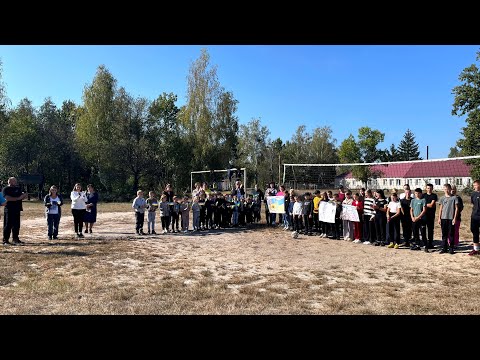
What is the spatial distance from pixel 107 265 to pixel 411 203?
8.18m

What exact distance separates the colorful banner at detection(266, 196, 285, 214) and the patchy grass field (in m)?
3.46

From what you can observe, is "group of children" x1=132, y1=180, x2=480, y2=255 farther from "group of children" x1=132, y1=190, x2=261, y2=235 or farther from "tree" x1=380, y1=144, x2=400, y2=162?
"tree" x1=380, y1=144, x2=400, y2=162

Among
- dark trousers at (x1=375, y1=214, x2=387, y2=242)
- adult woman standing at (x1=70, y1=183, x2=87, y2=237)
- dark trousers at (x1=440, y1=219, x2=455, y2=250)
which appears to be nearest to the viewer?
dark trousers at (x1=440, y1=219, x2=455, y2=250)

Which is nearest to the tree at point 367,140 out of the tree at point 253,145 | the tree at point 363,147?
the tree at point 363,147

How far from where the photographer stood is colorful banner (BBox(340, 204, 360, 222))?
11.6 m

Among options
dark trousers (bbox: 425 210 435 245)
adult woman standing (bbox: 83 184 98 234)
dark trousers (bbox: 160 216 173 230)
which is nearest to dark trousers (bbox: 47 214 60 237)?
adult woman standing (bbox: 83 184 98 234)

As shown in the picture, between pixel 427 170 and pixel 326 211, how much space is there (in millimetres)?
23903

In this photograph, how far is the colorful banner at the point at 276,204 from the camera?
48.5 feet

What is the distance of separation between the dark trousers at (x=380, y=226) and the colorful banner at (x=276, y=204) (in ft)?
14.3
